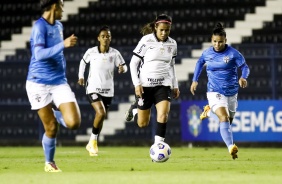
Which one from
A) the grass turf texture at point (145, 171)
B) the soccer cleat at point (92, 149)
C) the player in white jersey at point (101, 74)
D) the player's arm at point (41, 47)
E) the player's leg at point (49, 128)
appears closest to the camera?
the grass turf texture at point (145, 171)

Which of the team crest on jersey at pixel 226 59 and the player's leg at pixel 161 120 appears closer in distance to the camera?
the player's leg at pixel 161 120

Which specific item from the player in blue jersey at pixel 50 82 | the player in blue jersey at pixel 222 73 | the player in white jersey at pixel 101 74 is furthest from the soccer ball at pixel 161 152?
the player in white jersey at pixel 101 74

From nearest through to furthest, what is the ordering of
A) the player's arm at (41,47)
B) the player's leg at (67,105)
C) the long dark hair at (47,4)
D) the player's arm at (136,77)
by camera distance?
the player's arm at (41,47), the player's leg at (67,105), the long dark hair at (47,4), the player's arm at (136,77)

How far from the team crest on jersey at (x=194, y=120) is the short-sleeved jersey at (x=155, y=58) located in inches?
302

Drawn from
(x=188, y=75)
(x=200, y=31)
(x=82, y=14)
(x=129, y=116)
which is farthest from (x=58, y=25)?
(x=82, y=14)

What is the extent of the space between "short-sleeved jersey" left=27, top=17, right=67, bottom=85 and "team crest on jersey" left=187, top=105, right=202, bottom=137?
10.6 meters

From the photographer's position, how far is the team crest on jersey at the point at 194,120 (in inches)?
872

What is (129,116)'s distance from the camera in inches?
703

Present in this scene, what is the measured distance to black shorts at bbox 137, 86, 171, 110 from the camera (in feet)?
47.0

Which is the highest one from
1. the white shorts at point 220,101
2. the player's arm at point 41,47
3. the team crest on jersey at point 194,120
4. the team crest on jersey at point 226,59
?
the player's arm at point 41,47

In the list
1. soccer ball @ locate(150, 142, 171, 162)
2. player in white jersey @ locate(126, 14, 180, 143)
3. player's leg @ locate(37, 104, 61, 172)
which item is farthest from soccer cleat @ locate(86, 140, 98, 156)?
Result: player's leg @ locate(37, 104, 61, 172)

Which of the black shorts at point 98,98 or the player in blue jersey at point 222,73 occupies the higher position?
the player in blue jersey at point 222,73

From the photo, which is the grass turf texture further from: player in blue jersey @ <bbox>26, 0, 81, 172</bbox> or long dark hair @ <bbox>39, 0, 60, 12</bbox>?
long dark hair @ <bbox>39, 0, 60, 12</bbox>

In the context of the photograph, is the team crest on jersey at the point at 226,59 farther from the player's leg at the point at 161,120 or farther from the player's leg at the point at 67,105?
the player's leg at the point at 67,105
